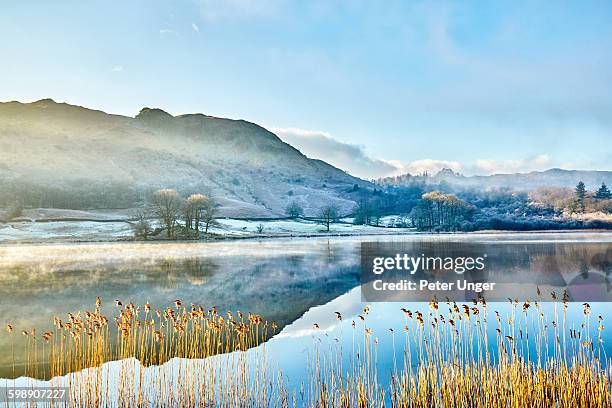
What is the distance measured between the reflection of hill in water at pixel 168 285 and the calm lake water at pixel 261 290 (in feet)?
0.13

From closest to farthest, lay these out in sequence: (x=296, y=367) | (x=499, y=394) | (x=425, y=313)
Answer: (x=499, y=394) < (x=296, y=367) < (x=425, y=313)

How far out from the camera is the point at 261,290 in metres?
21.5

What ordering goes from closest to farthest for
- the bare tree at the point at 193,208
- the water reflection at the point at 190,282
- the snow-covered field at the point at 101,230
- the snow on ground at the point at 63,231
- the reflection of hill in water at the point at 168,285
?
the reflection of hill in water at the point at 168,285 < the water reflection at the point at 190,282 < the snow on ground at the point at 63,231 < the snow-covered field at the point at 101,230 < the bare tree at the point at 193,208

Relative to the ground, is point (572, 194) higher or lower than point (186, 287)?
higher

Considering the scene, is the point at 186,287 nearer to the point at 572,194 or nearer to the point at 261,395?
the point at 261,395

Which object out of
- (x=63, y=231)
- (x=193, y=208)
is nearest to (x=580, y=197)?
(x=193, y=208)

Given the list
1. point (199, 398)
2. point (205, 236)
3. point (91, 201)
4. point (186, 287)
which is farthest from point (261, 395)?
point (91, 201)

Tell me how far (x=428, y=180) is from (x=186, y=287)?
568 feet

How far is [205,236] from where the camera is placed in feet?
226

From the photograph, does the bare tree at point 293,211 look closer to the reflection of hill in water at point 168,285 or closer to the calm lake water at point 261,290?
the calm lake water at point 261,290

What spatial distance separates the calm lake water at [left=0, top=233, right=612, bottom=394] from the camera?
12.9 metres

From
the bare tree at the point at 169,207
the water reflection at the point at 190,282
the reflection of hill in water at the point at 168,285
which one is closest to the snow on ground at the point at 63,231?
the bare tree at the point at 169,207

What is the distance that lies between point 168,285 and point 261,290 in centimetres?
465

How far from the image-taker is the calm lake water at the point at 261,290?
42.2ft
